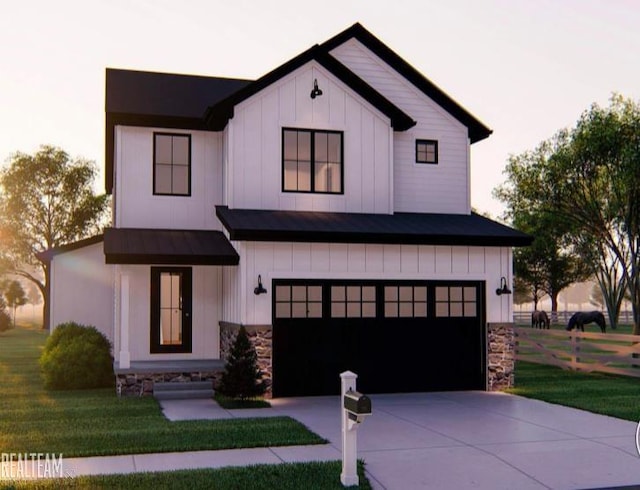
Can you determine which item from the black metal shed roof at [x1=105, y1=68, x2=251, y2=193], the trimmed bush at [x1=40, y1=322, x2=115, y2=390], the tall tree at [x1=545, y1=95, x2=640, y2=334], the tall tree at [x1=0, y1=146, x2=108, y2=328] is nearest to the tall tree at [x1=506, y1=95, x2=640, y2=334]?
the tall tree at [x1=545, y1=95, x2=640, y2=334]

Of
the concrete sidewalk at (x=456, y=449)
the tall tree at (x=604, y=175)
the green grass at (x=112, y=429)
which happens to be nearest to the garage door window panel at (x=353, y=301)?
the concrete sidewalk at (x=456, y=449)

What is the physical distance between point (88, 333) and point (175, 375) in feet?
9.36

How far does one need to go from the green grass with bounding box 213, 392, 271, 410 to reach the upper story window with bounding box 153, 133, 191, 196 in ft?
19.4

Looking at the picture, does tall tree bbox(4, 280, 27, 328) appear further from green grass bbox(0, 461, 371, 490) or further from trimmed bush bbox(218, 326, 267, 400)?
green grass bbox(0, 461, 371, 490)

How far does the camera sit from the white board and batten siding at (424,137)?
1962 centimetres

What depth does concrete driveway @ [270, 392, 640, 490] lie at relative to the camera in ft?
29.0

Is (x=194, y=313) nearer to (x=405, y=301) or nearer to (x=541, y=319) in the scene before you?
(x=405, y=301)

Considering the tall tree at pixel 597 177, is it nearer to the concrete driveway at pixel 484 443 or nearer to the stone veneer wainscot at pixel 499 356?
the stone veneer wainscot at pixel 499 356

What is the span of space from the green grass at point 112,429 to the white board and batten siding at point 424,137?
29.3 feet

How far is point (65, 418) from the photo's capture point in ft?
41.9

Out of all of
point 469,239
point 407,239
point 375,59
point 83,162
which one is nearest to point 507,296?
point 469,239

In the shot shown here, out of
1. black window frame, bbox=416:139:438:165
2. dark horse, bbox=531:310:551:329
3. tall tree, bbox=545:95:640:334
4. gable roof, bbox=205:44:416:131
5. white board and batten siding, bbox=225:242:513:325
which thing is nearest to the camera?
white board and batten siding, bbox=225:242:513:325

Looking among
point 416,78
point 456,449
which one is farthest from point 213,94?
point 456,449

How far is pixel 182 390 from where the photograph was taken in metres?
16.0
